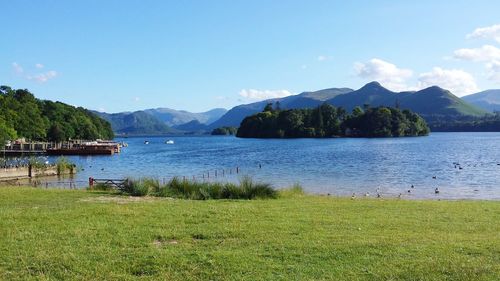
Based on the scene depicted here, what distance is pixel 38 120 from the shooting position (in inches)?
4705

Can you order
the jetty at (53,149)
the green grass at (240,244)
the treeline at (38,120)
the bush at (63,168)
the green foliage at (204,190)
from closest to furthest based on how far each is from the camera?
the green grass at (240,244) < the green foliage at (204,190) < the bush at (63,168) < the treeline at (38,120) < the jetty at (53,149)

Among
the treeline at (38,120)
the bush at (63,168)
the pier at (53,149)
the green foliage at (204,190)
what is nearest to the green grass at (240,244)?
the green foliage at (204,190)

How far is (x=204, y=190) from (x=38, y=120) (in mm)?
107382

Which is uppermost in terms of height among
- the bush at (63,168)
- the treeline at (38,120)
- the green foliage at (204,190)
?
the treeline at (38,120)


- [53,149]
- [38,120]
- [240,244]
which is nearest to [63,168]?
[240,244]

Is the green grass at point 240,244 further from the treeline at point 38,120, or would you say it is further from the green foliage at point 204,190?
the treeline at point 38,120

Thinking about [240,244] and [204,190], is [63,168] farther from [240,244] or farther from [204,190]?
[240,244]

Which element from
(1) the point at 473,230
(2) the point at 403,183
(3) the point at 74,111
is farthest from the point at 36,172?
(3) the point at 74,111

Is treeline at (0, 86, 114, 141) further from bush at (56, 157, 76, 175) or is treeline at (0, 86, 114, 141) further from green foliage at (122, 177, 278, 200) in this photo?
green foliage at (122, 177, 278, 200)

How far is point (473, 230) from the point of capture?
14.3m

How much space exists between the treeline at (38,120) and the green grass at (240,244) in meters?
68.9

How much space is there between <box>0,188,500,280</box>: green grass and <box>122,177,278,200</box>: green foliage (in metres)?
6.26

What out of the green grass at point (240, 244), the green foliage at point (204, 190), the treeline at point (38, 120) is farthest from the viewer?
the treeline at point (38, 120)

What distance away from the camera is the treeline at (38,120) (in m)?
98.5
